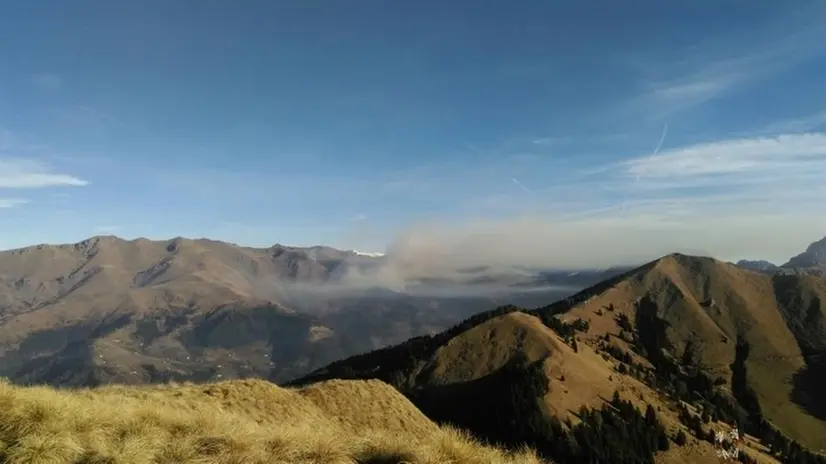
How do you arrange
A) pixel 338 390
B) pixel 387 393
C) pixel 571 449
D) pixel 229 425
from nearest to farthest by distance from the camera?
pixel 229 425 → pixel 338 390 → pixel 387 393 → pixel 571 449

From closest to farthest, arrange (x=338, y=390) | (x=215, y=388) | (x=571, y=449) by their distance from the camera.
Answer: (x=215, y=388), (x=338, y=390), (x=571, y=449)

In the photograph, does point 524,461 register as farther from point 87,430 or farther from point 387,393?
point 387,393

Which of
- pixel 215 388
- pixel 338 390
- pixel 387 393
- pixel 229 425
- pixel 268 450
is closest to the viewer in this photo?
pixel 268 450

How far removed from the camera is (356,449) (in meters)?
17.7

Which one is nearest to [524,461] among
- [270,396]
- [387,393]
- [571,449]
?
[270,396]

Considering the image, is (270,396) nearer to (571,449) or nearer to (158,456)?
(158,456)

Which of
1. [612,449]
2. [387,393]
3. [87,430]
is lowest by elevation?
[612,449]

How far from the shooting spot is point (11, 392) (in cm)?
2073

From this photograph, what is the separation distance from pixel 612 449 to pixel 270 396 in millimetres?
189620

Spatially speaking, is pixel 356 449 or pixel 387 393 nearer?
pixel 356 449

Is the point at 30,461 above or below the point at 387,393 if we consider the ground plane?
above

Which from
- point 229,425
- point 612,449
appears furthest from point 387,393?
point 612,449

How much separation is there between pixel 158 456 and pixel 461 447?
345 inches

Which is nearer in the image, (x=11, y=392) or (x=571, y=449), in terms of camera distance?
(x=11, y=392)
